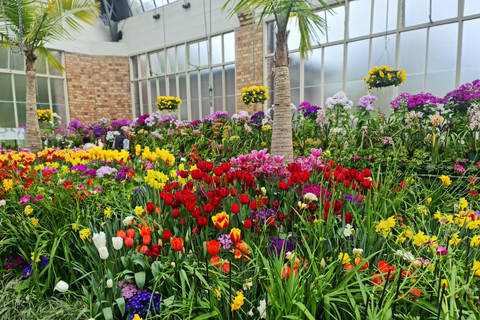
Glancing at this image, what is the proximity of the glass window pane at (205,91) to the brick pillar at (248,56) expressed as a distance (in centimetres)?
123

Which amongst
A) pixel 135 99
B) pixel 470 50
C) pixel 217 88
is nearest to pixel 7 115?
pixel 135 99

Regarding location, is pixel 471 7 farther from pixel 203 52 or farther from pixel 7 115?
pixel 7 115

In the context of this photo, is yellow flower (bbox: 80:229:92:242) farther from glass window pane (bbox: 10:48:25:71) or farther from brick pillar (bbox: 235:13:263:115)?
glass window pane (bbox: 10:48:25:71)

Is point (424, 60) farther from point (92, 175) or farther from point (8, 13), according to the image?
point (8, 13)

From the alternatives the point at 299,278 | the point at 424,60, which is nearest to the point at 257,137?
the point at 424,60

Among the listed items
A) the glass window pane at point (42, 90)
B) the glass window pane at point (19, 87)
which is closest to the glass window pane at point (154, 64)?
the glass window pane at point (42, 90)

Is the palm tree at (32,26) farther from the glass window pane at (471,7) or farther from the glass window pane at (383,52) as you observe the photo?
the glass window pane at (471,7)

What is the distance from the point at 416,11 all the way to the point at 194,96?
5.71 m

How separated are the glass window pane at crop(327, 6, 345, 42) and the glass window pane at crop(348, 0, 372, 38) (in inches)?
6.0

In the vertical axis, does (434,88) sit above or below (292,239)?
above

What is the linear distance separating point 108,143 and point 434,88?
665cm

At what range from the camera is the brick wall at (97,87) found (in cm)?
925

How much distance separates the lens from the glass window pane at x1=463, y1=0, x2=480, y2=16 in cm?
468

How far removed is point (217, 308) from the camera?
96 centimetres
